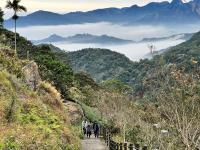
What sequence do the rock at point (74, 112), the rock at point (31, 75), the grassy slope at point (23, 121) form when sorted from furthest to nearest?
the rock at point (74, 112), the rock at point (31, 75), the grassy slope at point (23, 121)

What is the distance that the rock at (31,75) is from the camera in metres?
40.3

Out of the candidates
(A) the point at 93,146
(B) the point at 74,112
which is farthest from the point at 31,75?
(B) the point at 74,112

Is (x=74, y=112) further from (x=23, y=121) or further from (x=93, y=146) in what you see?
(x=23, y=121)

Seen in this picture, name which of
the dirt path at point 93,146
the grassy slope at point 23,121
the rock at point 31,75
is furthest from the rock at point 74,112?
the grassy slope at point 23,121

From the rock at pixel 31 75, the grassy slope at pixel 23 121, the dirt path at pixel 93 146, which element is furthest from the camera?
the rock at pixel 31 75

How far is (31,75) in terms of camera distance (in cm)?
4197

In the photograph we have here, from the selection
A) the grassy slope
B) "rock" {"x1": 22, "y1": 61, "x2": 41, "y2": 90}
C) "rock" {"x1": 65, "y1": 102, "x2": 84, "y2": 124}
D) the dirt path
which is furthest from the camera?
"rock" {"x1": 65, "y1": 102, "x2": 84, "y2": 124}

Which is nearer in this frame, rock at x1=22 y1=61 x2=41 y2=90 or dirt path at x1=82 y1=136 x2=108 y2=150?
dirt path at x1=82 y1=136 x2=108 y2=150

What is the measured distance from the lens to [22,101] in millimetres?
30500

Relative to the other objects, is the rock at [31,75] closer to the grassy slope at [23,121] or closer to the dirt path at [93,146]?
the grassy slope at [23,121]

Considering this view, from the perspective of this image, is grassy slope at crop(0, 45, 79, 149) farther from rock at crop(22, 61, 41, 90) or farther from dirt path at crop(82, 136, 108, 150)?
dirt path at crop(82, 136, 108, 150)

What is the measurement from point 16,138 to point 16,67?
17.3 metres

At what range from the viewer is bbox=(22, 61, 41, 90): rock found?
40350 mm

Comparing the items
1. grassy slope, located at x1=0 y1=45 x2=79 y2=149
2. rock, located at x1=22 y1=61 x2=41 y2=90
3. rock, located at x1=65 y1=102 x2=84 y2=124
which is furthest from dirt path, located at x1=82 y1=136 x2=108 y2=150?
rock, located at x1=65 y1=102 x2=84 y2=124
